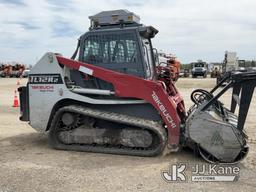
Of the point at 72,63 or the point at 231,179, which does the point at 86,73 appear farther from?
the point at 231,179

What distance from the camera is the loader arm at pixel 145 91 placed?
22.8 feet

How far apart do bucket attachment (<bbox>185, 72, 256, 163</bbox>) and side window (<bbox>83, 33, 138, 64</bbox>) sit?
175cm

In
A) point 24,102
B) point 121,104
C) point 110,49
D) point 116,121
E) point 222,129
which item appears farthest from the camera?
point 24,102

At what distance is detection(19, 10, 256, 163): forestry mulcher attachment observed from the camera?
6.65 m

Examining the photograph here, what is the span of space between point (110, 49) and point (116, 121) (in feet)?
4.88

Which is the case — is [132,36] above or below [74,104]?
above

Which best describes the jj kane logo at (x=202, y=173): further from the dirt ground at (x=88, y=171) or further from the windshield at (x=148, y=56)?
the windshield at (x=148, y=56)

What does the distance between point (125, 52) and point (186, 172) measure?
2658mm

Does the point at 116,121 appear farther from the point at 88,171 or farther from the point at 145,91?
the point at 88,171

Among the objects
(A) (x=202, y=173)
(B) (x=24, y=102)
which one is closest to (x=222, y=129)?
(A) (x=202, y=173)

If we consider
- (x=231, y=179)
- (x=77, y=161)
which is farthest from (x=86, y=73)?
(x=231, y=179)

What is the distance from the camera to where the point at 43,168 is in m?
6.34

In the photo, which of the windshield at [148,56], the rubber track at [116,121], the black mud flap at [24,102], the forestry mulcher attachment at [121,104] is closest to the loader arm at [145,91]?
the forestry mulcher attachment at [121,104]

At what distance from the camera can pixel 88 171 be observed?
6.17m
